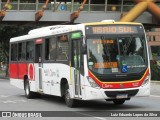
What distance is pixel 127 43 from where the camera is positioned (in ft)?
53.7

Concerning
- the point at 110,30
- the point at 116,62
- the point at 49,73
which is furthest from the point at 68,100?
the point at 110,30

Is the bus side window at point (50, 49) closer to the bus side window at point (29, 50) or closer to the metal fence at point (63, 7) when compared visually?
the bus side window at point (29, 50)

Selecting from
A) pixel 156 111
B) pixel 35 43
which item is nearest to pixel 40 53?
pixel 35 43

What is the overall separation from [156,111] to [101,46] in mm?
2657

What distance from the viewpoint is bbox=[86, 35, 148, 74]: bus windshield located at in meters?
16.0

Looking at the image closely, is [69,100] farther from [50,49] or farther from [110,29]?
[110,29]

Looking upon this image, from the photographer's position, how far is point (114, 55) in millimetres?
16078

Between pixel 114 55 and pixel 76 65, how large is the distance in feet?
4.56

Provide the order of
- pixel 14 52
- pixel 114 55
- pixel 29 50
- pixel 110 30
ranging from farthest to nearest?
pixel 14 52, pixel 29 50, pixel 110 30, pixel 114 55

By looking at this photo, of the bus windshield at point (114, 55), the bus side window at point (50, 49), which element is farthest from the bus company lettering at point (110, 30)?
the bus side window at point (50, 49)

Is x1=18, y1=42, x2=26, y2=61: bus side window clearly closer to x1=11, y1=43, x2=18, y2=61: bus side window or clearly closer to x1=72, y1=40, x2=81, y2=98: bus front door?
x1=11, y1=43, x2=18, y2=61: bus side window

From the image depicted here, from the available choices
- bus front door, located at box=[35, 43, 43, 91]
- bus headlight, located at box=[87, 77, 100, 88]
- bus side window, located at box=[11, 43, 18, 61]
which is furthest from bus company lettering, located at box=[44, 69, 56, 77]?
bus side window, located at box=[11, 43, 18, 61]

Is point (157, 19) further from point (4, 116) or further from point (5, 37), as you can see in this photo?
point (4, 116)

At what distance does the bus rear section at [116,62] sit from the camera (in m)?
15.8
